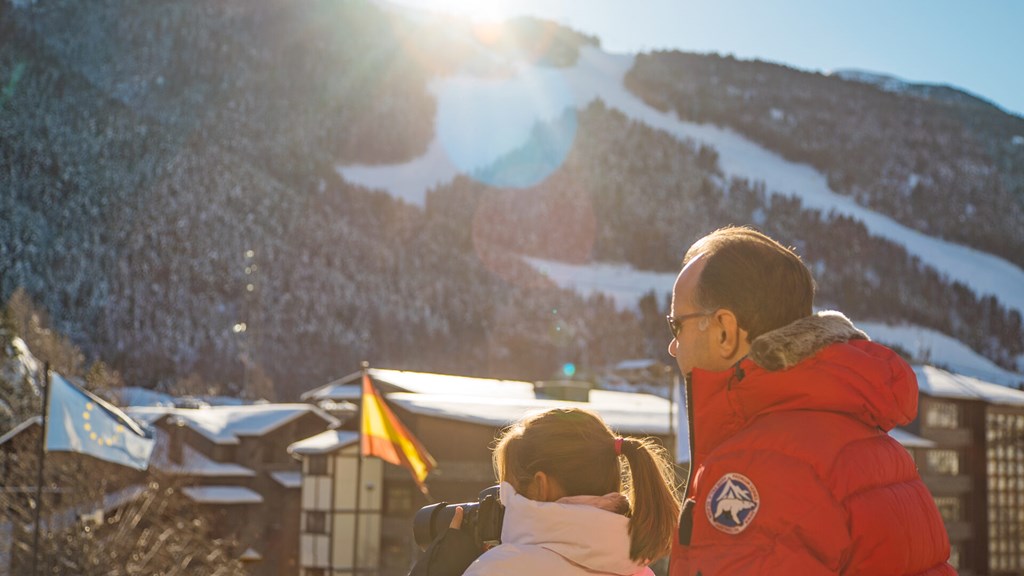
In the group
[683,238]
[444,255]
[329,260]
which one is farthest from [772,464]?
[683,238]

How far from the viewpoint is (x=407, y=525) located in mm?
31062

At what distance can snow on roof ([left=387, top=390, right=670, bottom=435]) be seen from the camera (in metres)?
30.0

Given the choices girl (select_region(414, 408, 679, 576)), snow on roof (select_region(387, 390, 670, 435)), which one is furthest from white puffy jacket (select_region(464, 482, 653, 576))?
snow on roof (select_region(387, 390, 670, 435))

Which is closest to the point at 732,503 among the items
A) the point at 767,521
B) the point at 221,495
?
the point at 767,521

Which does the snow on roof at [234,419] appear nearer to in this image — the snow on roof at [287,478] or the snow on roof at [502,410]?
the snow on roof at [287,478]

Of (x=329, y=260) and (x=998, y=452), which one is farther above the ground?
(x=329, y=260)

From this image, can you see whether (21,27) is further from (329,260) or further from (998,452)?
(998,452)

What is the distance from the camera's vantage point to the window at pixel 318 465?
Answer: 33344 mm

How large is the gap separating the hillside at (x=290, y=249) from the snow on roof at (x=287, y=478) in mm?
60798

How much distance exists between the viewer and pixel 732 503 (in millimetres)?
2398

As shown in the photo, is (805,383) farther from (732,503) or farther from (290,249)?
(290,249)

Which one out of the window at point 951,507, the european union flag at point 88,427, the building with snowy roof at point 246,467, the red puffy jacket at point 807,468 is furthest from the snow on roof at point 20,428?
the red puffy jacket at point 807,468

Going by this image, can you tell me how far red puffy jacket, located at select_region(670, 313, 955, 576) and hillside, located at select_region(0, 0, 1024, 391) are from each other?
103m

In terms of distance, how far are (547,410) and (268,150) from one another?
192047 mm
